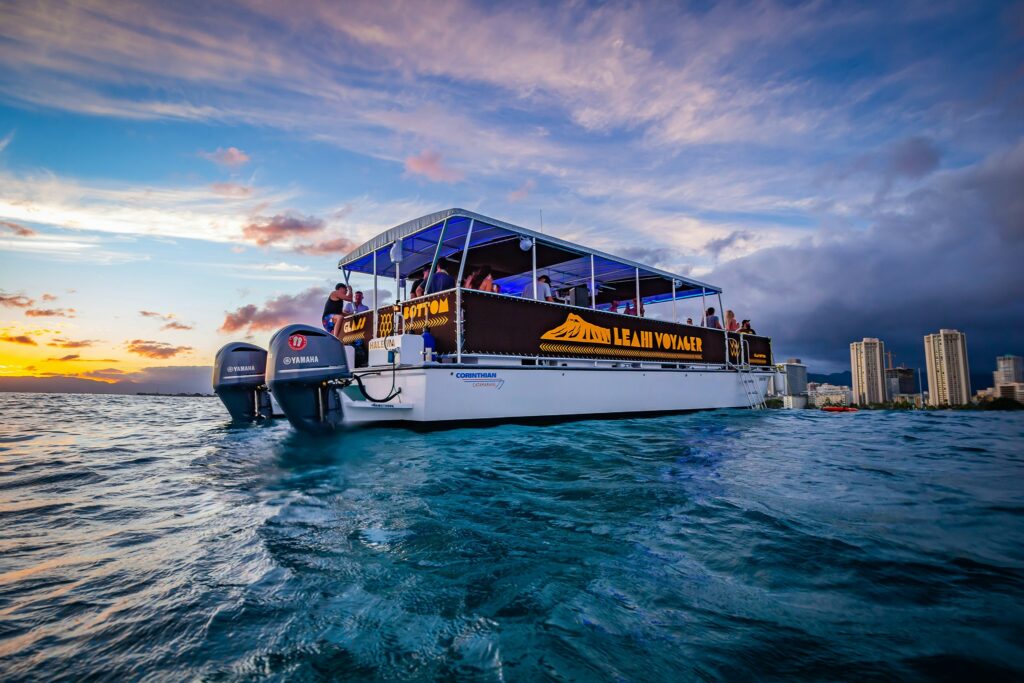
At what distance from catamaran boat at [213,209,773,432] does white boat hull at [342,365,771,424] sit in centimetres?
2

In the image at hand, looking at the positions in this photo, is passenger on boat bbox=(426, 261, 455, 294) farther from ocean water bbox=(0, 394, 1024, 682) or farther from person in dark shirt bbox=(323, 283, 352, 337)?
ocean water bbox=(0, 394, 1024, 682)

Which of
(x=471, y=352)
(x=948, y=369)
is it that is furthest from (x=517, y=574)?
(x=948, y=369)

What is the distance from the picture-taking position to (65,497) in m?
3.51

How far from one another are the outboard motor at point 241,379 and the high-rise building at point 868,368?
5130 centimetres

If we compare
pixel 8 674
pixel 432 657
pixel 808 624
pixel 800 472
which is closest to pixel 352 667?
pixel 432 657

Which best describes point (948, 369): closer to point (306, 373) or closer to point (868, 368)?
point (868, 368)

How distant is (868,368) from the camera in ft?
150

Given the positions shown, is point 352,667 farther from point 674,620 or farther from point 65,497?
point 65,497

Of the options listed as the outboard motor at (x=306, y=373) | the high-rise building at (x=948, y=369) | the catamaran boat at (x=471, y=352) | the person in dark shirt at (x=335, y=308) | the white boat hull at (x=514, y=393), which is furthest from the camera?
the high-rise building at (x=948, y=369)

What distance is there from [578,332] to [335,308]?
202 inches

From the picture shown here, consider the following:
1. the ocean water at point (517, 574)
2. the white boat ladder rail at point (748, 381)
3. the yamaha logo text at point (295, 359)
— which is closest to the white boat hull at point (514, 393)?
the yamaha logo text at point (295, 359)

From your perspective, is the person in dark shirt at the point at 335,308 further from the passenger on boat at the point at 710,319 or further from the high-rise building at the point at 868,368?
the high-rise building at the point at 868,368

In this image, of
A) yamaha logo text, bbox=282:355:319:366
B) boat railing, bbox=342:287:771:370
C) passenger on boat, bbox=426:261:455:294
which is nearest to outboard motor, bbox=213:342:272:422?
boat railing, bbox=342:287:771:370

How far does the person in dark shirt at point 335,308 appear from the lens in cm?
951
